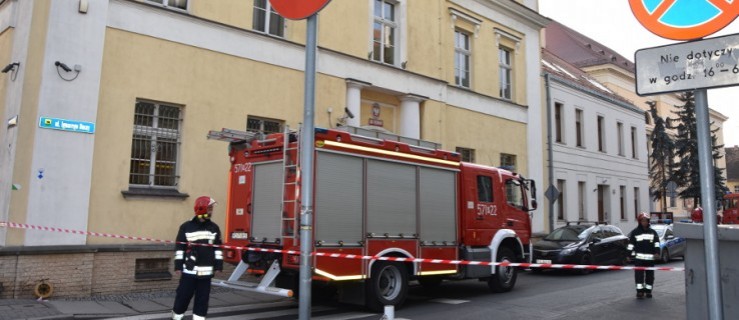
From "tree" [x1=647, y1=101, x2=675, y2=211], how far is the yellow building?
32.0m

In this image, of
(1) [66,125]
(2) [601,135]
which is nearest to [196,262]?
(1) [66,125]

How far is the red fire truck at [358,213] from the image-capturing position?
872 cm

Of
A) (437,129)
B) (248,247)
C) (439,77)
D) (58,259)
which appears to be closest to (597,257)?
(437,129)

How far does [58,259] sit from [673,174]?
42358 millimetres

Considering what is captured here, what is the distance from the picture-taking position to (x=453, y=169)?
11.2 metres

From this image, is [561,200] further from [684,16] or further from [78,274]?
[684,16]

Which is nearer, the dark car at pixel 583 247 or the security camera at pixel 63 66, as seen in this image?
the security camera at pixel 63 66

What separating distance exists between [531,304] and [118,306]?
7157mm

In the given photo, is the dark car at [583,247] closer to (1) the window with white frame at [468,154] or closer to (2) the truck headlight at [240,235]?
(1) the window with white frame at [468,154]

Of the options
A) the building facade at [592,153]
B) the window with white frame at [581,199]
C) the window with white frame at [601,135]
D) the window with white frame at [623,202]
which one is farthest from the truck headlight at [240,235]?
the window with white frame at [623,202]

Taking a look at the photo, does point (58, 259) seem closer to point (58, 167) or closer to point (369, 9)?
point (58, 167)

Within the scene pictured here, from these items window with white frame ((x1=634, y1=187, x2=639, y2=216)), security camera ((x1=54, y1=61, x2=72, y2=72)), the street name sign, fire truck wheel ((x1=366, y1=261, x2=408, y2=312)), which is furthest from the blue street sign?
window with white frame ((x1=634, y1=187, x2=639, y2=216))

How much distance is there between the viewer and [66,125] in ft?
34.0

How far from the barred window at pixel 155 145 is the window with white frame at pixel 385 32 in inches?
258
